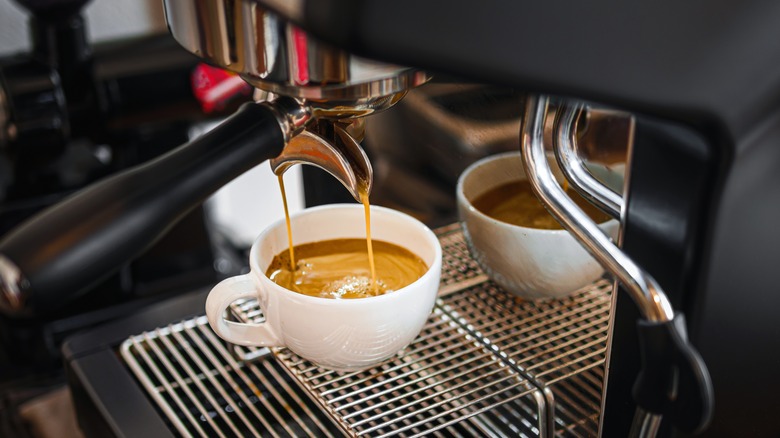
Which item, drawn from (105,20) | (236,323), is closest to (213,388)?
(236,323)

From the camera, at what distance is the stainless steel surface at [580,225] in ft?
0.87

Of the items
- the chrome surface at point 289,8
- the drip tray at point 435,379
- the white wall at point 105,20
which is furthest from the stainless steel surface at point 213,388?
the white wall at point 105,20

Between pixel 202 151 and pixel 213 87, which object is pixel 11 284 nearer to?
pixel 202 151

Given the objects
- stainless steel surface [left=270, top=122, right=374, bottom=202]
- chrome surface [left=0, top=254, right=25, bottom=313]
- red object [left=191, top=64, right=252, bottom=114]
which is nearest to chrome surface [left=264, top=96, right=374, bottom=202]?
stainless steel surface [left=270, top=122, right=374, bottom=202]

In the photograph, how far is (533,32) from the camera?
0.22m

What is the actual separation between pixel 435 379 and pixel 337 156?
0.40 ft

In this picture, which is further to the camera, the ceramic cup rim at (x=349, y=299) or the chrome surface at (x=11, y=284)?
the ceramic cup rim at (x=349, y=299)

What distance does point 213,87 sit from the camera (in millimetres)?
637

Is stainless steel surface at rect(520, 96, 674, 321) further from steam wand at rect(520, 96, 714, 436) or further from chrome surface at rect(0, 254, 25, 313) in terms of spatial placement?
chrome surface at rect(0, 254, 25, 313)

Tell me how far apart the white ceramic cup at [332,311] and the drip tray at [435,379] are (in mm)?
17

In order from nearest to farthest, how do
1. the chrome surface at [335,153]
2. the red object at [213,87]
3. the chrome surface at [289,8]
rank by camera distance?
the chrome surface at [289,8]
the chrome surface at [335,153]
the red object at [213,87]

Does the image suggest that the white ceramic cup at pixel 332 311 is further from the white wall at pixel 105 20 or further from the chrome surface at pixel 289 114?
the white wall at pixel 105 20

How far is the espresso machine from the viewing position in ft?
0.74

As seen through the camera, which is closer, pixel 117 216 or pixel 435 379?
pixel 117 216
